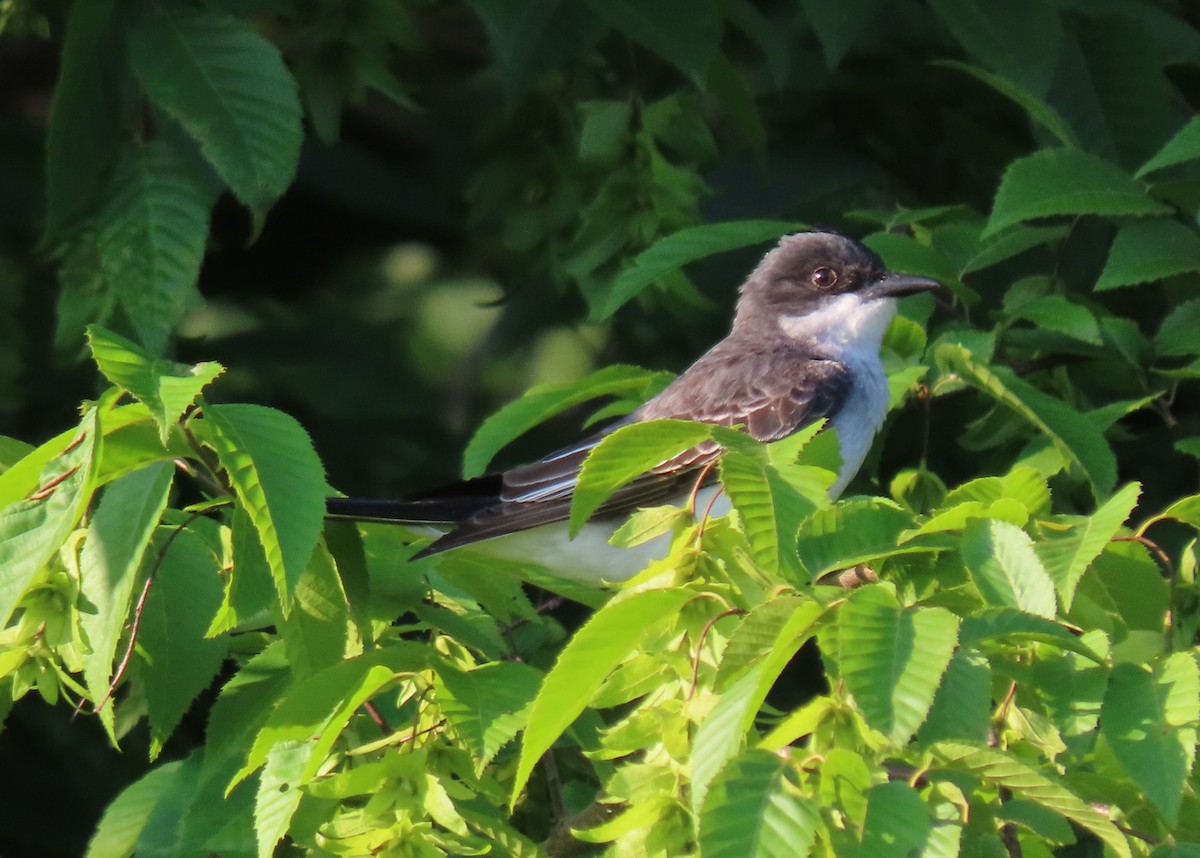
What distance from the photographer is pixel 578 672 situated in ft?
7.34

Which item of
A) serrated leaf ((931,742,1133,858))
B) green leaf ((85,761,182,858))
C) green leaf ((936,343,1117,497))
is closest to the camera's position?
serrated leaf ((931,742,1133,858))

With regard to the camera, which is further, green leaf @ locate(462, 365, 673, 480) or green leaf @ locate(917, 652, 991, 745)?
green leaf @ locate(462, 365, 673, 480)

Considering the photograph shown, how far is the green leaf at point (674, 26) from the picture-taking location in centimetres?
441

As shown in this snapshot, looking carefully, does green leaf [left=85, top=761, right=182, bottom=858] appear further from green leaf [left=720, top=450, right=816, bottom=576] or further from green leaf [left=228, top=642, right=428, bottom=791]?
green leaf [left=720, top=450, right=816, bottom=576]

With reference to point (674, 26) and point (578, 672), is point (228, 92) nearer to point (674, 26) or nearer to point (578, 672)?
point (674, 26)

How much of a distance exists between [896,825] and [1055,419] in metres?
1.82

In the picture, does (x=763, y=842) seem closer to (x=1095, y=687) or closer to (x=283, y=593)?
(x=1095, y=687)

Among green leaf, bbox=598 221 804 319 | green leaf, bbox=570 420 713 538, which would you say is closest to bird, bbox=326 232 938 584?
green leaf, bbox=598 221 804 319

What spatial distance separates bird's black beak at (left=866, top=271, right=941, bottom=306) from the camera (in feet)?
14.9

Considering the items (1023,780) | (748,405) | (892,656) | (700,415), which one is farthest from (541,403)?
Answer: (1023,780)

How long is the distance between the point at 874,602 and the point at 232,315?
240 inches

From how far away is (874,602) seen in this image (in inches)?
86.6

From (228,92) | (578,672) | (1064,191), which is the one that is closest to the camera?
(578,672)

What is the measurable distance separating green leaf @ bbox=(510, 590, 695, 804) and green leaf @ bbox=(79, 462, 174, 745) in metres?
0.67
